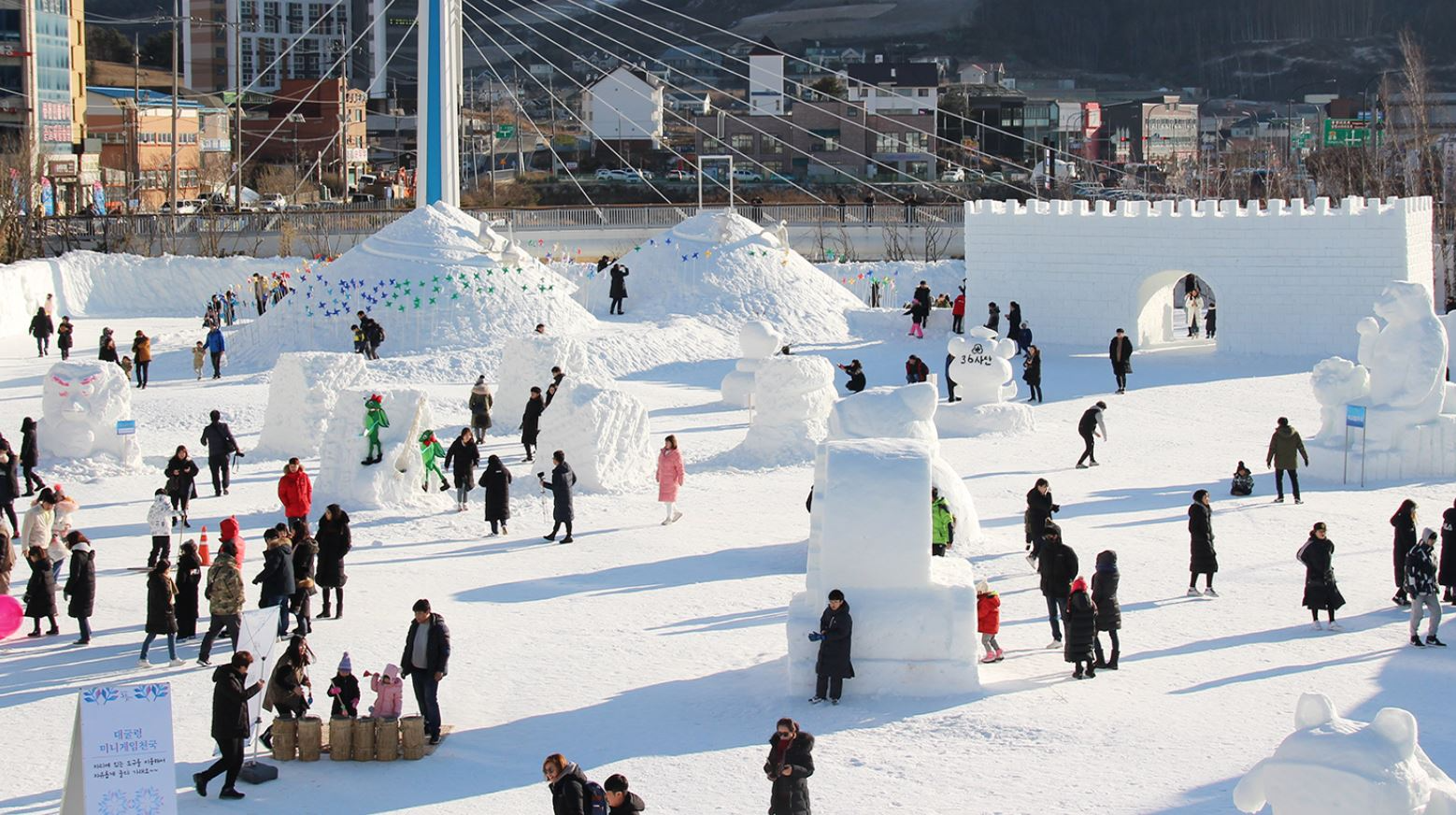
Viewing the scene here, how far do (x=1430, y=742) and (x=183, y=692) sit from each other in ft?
25.4

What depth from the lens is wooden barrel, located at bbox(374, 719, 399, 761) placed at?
11.0 metres

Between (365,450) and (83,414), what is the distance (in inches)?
152

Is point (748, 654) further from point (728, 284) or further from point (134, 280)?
point (134, 280)

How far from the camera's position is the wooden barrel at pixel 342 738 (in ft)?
36.2

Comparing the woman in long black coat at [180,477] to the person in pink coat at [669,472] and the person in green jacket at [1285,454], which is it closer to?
the person in pink coat at [669,472]

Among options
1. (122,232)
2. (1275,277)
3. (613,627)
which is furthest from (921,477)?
(122,232)

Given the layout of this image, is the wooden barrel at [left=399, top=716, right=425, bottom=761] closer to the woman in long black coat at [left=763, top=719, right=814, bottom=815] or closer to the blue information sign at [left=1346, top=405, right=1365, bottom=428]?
the woman in long black coat at [left=763, top=719, right=814, bottom=815]

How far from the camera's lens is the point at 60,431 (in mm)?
19734

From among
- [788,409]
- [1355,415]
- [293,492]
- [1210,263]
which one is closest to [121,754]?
[293,492]

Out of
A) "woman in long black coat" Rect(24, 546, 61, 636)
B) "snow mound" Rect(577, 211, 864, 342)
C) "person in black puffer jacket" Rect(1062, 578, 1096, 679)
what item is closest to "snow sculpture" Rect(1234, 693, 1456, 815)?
"person in black puffer jacket" Rect(1062, 578, 1096, 679)

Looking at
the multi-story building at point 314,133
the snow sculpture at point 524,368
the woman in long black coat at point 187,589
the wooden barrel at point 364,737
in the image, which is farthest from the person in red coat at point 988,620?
the multi-story building at point 314,133

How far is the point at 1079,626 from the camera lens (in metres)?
12.3

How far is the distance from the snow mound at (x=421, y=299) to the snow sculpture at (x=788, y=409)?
7.86 m

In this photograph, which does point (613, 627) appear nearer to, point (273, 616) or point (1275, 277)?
point (273, 616)
